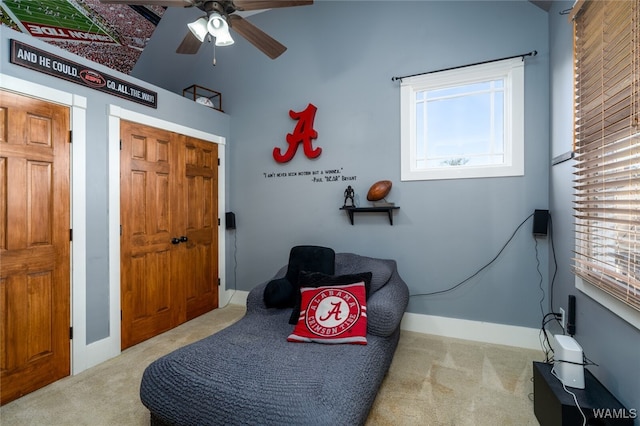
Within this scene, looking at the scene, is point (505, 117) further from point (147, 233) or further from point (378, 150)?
point (147, 233)

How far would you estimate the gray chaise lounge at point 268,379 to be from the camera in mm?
1280

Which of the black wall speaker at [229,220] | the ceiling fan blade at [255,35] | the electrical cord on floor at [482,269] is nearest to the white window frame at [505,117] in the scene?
the electrical cord on floor at [482,269]

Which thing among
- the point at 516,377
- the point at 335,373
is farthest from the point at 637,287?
the point at 335,373

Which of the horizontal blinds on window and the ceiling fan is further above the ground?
the ceiling fan

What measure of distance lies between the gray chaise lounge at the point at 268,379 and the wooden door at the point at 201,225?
4.94ft

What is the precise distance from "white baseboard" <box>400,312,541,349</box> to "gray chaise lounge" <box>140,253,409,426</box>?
3.29 ft

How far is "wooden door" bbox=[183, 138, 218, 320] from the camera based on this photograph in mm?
3275

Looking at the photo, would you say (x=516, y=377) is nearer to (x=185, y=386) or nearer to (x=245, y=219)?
(x=185, y=386)

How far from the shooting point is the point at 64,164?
87.4 inches

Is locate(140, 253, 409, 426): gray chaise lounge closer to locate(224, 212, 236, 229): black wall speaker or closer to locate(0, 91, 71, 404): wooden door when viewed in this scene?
locate(0, 91, 71, 404): wooden door

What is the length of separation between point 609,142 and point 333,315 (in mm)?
1851

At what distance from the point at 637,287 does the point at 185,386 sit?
207 centimetres

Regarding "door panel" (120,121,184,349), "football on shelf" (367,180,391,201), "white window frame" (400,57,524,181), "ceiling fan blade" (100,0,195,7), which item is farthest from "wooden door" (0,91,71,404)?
"white window frame" (400,57,524,181)

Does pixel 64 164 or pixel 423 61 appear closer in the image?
pixel 64 164
